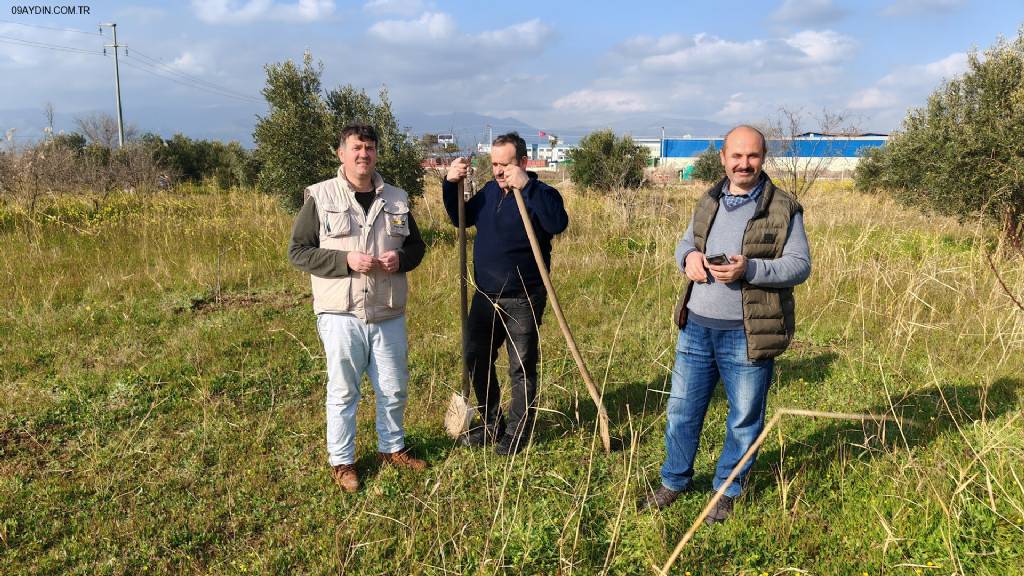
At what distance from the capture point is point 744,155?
244cm

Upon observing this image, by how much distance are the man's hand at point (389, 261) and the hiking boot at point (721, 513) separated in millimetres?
1991

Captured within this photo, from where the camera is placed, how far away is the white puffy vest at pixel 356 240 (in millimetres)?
2867

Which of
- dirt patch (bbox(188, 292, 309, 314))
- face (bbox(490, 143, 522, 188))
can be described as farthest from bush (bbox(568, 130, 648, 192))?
face (bbox(490, 143, 522, 188))

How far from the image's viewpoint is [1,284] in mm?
6383

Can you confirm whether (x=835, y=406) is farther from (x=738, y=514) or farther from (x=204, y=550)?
(x=204, y=550)

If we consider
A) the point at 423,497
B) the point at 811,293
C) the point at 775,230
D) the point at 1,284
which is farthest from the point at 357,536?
the point at 1,284

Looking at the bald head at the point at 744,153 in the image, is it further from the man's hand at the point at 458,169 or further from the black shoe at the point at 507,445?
the black shoe at the point at 507,445

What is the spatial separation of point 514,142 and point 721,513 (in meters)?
2.19

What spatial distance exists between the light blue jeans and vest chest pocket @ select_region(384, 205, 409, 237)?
471 mm

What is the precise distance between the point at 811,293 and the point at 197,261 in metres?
7.49

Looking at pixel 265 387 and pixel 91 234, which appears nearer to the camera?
pixel 265 387

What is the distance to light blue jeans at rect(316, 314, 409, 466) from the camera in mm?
2918

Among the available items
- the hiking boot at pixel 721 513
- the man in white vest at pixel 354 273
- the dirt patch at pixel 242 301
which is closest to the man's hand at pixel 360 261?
the man in white vest at pixel 354 273

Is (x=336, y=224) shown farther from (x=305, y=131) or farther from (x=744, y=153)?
(x=305, y=131)
